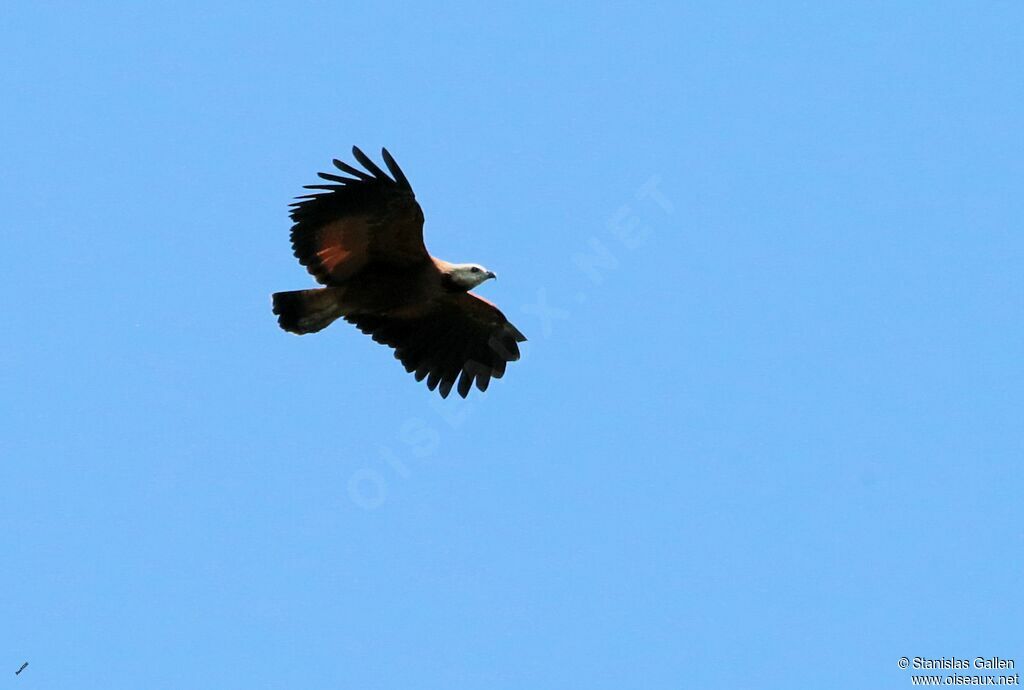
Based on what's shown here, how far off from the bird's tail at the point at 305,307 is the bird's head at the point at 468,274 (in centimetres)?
121

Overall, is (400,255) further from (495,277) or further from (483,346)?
(483,346)

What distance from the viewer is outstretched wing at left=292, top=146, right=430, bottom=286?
12.4m

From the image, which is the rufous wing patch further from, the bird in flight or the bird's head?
the bird's head

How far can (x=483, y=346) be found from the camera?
14.8m

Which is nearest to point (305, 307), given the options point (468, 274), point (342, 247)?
point (342, 247)

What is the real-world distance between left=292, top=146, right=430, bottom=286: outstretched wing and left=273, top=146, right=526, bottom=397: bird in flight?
0.03 ft

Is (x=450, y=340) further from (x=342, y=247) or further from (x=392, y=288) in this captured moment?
(x=342, y=247)

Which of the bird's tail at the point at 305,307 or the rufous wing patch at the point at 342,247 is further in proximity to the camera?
the bird's tail at the point at 305,307

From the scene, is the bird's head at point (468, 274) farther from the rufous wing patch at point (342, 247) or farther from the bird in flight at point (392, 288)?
the rufous wing patch at point (342, 247)

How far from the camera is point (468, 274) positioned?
13.4m

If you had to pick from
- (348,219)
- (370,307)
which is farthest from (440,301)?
(348,219)

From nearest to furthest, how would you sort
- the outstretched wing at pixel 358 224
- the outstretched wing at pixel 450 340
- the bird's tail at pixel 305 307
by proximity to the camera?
the outstretched wing at pixel 358 224, the bird's tail at pixel 305 307, the outstretched wing at pixel 450 340

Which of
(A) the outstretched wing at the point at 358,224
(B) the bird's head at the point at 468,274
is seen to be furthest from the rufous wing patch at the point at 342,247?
(B) the bird's head at the point at 468,274

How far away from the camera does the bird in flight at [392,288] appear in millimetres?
12586
